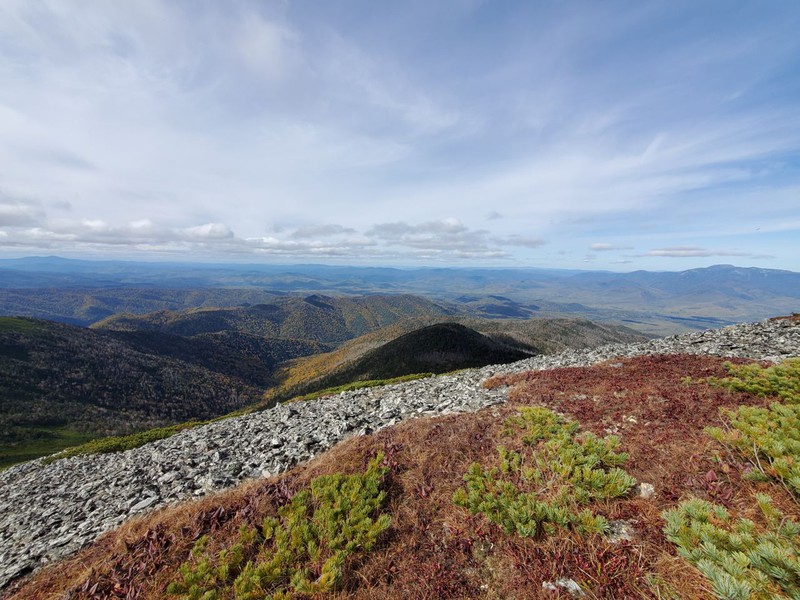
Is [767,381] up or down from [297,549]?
up

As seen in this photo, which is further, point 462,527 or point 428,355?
point 428,355

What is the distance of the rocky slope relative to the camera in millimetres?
11531

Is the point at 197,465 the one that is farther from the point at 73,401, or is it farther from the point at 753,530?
the point at 73,401

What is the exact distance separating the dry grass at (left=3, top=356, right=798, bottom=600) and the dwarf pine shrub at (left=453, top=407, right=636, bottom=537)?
283mm

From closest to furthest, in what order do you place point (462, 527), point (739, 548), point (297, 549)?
point (739, 548), point (297, 549), point (462, 527)

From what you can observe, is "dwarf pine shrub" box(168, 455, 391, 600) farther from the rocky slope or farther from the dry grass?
the rocky slope

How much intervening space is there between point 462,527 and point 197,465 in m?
13.0

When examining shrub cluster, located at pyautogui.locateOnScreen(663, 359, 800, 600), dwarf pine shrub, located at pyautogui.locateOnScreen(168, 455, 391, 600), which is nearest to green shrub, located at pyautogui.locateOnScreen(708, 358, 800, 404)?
shrub cluster, located at pyautogui.locateOnScreen(663, 359, 800, 600)

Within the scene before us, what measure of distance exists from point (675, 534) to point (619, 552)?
1003 mm

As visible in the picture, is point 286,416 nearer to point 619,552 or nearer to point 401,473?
point 401,473

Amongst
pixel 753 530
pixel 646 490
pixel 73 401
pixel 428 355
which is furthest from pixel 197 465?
pixel 73 401

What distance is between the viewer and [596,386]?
55.1ft

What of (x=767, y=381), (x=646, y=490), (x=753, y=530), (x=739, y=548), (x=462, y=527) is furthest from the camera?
(x=767, y=381)

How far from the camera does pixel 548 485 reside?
26.6 ft
